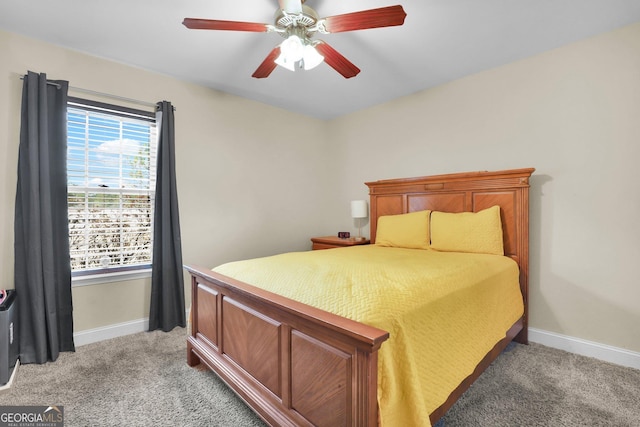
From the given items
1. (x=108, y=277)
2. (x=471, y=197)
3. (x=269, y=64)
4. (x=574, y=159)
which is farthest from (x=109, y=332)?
(x=574, y=159)

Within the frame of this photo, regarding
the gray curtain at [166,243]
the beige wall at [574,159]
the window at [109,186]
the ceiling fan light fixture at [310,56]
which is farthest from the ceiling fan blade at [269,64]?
the beige wall at [574,159]

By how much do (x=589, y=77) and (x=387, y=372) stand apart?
279cm

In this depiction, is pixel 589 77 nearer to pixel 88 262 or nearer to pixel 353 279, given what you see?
pixel 353 279

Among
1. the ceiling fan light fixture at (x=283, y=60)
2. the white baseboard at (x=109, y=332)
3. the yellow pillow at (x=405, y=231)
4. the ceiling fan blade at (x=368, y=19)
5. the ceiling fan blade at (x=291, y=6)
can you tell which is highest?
the ceiling fan blade at (x=291, y=6)

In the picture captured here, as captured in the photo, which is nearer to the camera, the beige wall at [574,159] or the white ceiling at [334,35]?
the white ceiling at [334,35]

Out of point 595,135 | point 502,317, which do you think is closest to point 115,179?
point 502,317

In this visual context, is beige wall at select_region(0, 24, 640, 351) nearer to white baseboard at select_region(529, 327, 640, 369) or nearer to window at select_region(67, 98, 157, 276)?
white baseboard at select_region(529, 327, 640, 369)

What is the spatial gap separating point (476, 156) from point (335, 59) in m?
1.75

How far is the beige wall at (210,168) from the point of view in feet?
7.52

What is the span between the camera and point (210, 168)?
3270 millimetres

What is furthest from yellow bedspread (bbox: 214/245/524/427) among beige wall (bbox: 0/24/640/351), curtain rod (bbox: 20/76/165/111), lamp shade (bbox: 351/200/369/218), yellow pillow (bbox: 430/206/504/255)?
curtain rod (bbox: 20/76/165/111)

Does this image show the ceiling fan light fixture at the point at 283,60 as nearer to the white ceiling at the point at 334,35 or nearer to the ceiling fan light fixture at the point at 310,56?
the ceiling fan light fixture at the point at 310,56

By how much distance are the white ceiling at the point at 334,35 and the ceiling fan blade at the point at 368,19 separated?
12.1 inches

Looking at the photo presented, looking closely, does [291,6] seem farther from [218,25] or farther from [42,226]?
[42,226]
